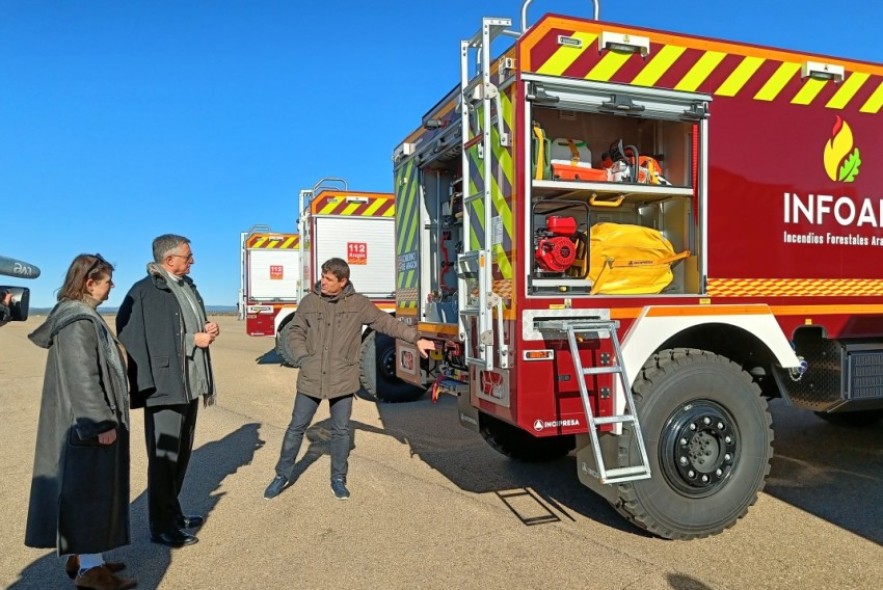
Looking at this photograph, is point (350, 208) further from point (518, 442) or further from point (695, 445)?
point (695, 445)

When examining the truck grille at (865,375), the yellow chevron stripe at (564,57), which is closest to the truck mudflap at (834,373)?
the truck grille at (865,375)

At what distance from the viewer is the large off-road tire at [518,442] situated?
5648mm

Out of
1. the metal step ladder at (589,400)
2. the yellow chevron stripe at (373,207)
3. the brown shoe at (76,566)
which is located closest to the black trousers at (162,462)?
the brown shoe at (76,566)

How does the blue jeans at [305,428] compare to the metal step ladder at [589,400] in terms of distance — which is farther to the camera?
the blue jeans at [305,428]

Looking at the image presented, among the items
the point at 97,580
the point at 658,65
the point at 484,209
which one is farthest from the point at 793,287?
the point at 97,580

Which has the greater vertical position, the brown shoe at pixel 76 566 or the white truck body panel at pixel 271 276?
the white truck body panel at pixel 271 276

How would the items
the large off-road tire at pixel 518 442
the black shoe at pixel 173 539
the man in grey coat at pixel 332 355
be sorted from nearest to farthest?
the black shoe at pixel 173 539, the man in grey coat at pixel 332 355, the large off-road tire at pixel 518 442

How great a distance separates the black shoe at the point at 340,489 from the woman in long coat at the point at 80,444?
1.73 meters

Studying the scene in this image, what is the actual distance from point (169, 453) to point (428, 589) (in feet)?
5.71

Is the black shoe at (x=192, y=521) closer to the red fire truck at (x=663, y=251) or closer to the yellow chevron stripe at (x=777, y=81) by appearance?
the red fire truck at (x=663, y=251)

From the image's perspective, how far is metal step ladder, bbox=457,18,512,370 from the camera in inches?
156

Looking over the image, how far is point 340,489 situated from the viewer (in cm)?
488

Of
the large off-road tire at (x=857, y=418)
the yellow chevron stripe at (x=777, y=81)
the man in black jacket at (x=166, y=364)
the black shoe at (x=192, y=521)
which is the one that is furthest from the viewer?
the large off-road tire at (x=857, y=418)

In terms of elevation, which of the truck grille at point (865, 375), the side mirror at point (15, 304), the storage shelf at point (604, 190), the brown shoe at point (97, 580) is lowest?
the brown shoe at point (97, 580)
